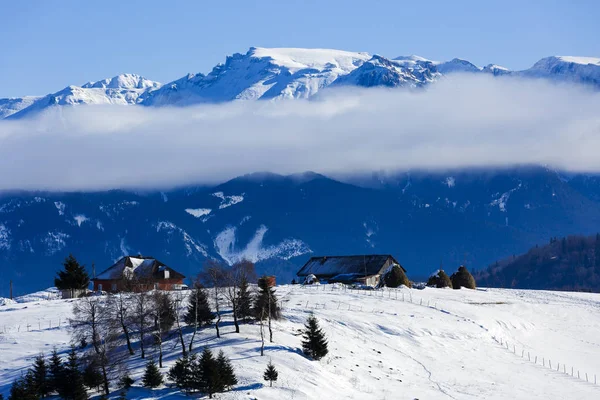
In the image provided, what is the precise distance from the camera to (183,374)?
218 feet

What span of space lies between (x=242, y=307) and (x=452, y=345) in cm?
2531

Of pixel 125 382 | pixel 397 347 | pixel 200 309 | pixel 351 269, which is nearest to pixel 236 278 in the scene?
pixel 200 309

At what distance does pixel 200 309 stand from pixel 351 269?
75394mm

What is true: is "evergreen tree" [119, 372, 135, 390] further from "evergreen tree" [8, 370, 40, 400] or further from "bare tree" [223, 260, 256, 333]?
"bare tree" [223, 260, 256, 333]

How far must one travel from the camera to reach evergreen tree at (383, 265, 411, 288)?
130m

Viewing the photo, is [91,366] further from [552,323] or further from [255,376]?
[552,323]

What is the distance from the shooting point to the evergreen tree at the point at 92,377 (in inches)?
2623

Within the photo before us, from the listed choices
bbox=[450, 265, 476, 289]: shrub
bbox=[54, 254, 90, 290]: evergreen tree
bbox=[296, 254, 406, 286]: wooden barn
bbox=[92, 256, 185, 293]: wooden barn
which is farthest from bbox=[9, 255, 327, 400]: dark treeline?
bbox=[296, 254, 406, 286]: wooden barn

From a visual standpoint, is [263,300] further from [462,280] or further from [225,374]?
[462,280]

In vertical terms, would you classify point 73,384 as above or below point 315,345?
above

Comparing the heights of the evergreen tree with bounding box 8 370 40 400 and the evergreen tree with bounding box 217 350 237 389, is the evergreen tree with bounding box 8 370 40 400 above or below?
above

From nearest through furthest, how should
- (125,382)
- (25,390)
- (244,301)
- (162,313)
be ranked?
1. (25,390)
2. (125,382)
3. (162,313)
4. (244,301)

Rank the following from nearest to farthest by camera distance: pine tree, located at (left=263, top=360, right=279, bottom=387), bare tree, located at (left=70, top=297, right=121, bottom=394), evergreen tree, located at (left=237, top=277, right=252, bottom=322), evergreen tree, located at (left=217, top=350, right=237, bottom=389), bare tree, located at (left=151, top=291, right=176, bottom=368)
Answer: evergreen tree, located at (left=217, top=350, right=237, bottom=389) → bare tree, located at (left=70, top=297, right=121, bottom=394) → pine tree, located at (left=263, top=360, right=279, bottom=387) → bare tree, located at (left=151, top=291, right=176, bottom=368) → evergreen tree, located at (left=237, top=277, right=252, bottom=322)

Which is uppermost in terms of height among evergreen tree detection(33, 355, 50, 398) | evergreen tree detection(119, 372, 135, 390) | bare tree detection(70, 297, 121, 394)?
bare tree detection(70, 297, 121, 394)
